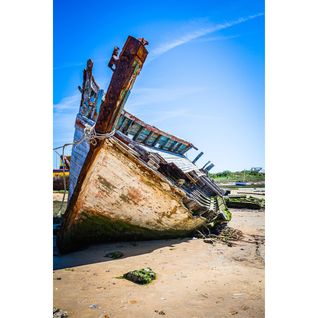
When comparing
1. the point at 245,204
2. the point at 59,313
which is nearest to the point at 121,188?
the point at 59,313

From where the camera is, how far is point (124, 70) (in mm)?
2443

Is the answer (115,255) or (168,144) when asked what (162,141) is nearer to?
(168,144)

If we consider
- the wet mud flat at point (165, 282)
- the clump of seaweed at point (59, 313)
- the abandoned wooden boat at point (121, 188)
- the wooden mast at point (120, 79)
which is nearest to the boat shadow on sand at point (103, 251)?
the wet mud flat at point (165, 282)

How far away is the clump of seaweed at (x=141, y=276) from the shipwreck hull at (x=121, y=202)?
0.95 metres

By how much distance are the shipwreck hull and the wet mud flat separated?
0.23 metres

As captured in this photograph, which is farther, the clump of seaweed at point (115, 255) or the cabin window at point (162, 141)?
the cabin window at point (162, 141)

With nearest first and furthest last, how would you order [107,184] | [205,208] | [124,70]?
[124,70] < [107,184] < [205,208]

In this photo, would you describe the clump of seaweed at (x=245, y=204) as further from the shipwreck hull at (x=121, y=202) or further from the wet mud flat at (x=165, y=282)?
the shipwreck hull at (x=121, y=202)

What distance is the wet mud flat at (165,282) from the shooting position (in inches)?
76.7
